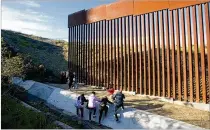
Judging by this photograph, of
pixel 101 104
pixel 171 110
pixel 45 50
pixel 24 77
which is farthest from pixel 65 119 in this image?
pixel 45 50

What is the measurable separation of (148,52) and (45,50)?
67.3 feet

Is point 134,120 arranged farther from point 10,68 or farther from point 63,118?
point 10,68

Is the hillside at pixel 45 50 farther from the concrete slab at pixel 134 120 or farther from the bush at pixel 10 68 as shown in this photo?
the concrete slab at pixel 134 120

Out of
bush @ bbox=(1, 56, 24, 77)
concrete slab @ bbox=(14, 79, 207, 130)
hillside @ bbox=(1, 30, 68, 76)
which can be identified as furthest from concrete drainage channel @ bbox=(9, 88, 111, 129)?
hillside @ bbox=(1, 30, 68, 76)

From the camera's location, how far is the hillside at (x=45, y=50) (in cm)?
2836

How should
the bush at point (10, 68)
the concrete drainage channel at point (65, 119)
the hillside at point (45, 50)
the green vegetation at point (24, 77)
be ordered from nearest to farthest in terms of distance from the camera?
the green vegetation at point (24, 77), the concrete drainage channel at point (65, 119), the bush at point (10, 68), the hillside at point (45, 50)

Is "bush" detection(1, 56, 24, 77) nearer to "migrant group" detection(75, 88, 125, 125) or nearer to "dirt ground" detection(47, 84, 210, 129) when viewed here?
"migrant group" detection(75, 88, 125, 125)

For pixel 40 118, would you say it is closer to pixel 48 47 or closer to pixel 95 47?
pixel 95 47

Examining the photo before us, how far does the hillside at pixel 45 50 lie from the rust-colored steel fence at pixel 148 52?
23.9ft

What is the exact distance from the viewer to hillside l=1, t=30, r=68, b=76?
1116 inches

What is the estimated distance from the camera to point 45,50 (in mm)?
34344

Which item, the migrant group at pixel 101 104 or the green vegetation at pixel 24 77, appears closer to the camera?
the green vegetation at pixel 24 77

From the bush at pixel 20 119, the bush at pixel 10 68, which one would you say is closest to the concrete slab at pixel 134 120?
the bush at pixel 10 68

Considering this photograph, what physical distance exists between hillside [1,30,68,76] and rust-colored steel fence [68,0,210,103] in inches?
287
